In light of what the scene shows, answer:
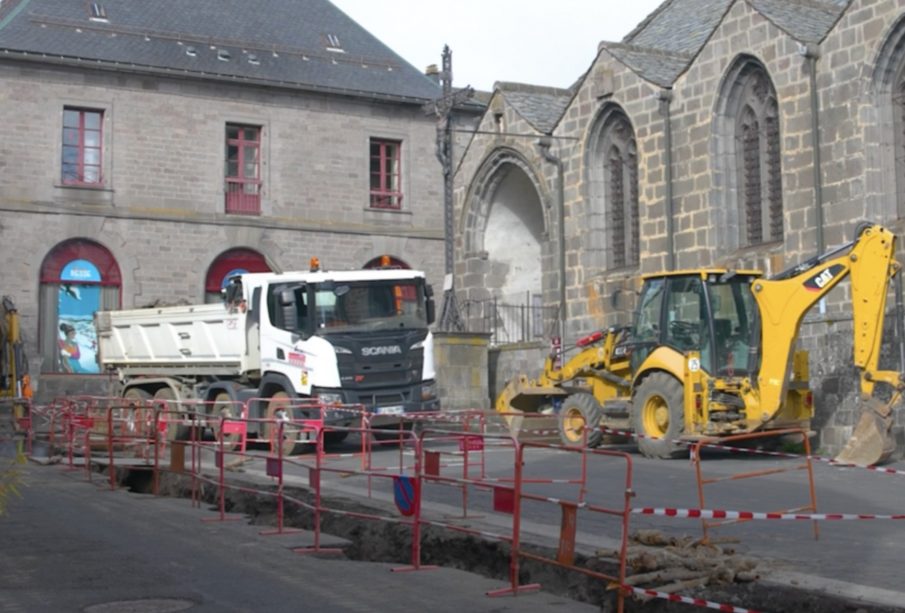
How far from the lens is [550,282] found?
2817 cm

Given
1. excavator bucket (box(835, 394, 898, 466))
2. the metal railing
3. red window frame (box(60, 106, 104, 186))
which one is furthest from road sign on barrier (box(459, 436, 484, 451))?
red window frame (box(60, 106, 104, 186))

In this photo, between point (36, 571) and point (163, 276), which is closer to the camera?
point (36, 571)

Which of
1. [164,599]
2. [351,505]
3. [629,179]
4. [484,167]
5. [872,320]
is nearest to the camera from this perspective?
[164,599]

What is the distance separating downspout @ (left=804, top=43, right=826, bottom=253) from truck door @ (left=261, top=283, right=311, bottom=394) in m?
7.90

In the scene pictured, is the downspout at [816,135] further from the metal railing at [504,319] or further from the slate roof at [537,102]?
the metal railing at [504,319]

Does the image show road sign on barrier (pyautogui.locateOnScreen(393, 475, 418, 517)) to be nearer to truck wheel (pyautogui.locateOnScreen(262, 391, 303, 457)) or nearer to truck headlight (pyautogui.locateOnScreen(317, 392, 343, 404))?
truck wheel (pyautogui.locateOnScreen(262, 391, 303, 457))

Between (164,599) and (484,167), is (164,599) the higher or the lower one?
the lower one

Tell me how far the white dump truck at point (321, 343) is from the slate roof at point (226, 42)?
15.0 meters

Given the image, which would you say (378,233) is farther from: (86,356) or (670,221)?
(670,221)

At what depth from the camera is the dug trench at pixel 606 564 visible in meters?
8.74

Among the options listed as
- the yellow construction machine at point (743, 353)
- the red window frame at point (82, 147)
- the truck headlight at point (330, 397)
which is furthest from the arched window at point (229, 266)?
the yellow construction machine at point (743, 353)

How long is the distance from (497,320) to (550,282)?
2.70 m

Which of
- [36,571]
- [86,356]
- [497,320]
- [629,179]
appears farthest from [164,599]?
[86,356]

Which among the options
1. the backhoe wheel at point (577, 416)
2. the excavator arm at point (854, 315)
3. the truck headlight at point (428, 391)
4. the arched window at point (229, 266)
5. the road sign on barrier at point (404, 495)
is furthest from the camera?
the arched window at point (229, 266)
